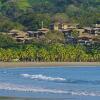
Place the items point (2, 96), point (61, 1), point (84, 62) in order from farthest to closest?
point (61, 1)
point (84, 62)
point (2, 96)

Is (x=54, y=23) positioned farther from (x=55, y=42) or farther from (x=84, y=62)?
(x=84, y=62)

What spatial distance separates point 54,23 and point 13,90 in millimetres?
77400

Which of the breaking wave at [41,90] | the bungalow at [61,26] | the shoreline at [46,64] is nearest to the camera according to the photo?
the breaking wave at [41,90]

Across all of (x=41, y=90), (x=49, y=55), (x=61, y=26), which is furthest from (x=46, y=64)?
(x=41, y=90)

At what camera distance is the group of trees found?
74.2 meters

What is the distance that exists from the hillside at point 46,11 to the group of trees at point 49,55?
2856 centimetres

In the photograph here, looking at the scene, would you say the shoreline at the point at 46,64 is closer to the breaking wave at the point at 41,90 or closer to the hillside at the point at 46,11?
the hillside at the point at 46,11

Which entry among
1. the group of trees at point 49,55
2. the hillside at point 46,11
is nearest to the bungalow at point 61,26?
the hillside at point 46,11

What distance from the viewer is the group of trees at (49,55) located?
243 ft

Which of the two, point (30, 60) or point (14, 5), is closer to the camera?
point (30, 60)

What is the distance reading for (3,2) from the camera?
134m

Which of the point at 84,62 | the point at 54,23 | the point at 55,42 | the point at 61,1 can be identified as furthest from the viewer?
the point at 61,1

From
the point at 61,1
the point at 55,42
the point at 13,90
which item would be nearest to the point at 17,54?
the point at 55,42

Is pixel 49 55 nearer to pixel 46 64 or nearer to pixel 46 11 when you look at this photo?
pixel 46 64
